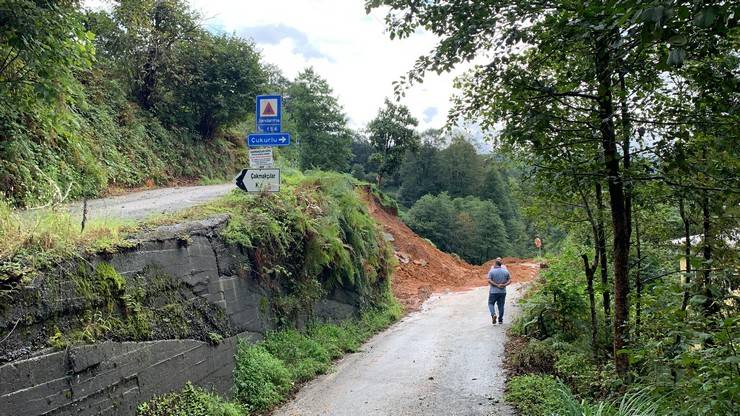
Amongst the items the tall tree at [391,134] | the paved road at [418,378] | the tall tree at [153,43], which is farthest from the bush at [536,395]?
the tall tree at [391,134]

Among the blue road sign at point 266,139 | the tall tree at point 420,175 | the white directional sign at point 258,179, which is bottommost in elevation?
the white directional sign at point 258,179

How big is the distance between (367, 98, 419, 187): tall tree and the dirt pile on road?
7601mm

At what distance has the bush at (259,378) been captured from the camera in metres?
6.56

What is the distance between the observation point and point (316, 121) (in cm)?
3077

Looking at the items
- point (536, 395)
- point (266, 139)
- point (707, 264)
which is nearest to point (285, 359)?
point (266, 139)

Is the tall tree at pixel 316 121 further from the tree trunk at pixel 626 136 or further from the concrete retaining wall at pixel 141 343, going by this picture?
the tree trunk at pixel 626 136

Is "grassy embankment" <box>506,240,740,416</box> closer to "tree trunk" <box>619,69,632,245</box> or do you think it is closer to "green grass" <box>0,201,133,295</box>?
"tree trunk" <box>619,69,632,245</box>

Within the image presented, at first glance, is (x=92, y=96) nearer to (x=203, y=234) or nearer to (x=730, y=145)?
(x=203, y=234)

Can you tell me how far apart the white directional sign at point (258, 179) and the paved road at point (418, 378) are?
3273 mm

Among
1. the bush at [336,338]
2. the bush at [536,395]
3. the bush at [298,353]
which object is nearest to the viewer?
the bush at [536,395]

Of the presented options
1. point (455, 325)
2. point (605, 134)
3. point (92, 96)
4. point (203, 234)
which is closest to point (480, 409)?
point (605, 134)

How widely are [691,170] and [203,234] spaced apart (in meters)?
5.67

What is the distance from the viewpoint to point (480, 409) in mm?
6219

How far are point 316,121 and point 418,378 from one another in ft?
80.8
